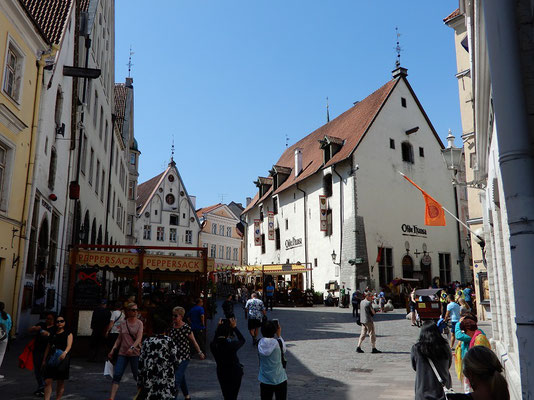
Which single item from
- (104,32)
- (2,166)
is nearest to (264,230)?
(104,32)

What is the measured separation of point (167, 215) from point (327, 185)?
29.7 m

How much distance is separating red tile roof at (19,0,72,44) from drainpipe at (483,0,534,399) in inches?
621

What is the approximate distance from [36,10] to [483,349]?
19791mm

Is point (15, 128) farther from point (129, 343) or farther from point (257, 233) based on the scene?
point (257, 233)

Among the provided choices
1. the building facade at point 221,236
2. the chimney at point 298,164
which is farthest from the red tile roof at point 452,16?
the building facade at point 221,236

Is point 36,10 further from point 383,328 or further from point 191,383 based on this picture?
point 383,328

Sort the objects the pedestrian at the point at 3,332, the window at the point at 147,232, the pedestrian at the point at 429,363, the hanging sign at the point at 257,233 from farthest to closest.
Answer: the window at the point at 147,232 → the hanging sign at the point at 257,233 → the pedestrian at the point at 3,332 → the pedestrian at the point at 429,363

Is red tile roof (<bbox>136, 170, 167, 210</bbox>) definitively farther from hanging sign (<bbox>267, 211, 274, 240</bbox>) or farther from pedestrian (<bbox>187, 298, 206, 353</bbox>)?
pedestrian (<bbox>187, 298, 206, 353</bbox>)

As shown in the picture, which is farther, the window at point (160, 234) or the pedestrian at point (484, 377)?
the window at point (160, 234)

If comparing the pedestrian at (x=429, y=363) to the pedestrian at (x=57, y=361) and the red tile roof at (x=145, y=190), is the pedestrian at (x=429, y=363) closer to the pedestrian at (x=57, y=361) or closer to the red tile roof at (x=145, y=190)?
the pedestrian at (x=57, y=361)

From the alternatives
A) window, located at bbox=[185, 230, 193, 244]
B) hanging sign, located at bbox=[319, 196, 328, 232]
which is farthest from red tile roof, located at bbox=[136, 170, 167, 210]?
hanging sign, located at bbox=[319, 196, 328, 232]

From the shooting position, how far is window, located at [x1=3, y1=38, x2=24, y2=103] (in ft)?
45.3

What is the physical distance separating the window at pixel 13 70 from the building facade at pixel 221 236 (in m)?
52.8

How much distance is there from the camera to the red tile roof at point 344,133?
3578 cm
